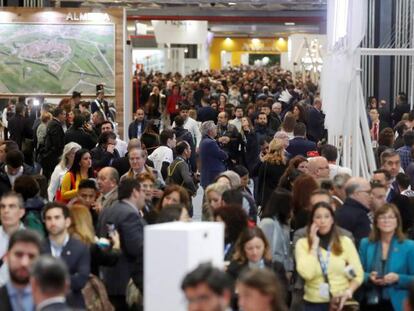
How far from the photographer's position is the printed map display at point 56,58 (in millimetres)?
26031

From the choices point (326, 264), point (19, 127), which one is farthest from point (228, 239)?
point (19, 127)

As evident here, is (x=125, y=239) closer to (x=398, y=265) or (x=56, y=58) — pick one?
Answer: (x=398, y=265)

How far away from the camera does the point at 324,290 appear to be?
8398 mm

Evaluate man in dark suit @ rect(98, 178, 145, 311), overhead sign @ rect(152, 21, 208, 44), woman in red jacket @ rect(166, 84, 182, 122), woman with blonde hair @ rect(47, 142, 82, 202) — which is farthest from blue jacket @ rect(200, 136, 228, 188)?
overhead sign @ rect(152, 21, 208, 44)

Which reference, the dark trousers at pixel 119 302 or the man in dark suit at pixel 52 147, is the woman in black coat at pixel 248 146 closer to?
the man in dark suit at pixel 52 147

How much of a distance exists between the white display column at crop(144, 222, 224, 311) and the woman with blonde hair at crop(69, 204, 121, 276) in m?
1.56

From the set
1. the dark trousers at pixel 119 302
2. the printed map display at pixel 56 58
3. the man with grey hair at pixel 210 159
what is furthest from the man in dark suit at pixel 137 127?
the dark trousers at pixel 119 302

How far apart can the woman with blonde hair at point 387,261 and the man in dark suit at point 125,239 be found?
1639 millimetres

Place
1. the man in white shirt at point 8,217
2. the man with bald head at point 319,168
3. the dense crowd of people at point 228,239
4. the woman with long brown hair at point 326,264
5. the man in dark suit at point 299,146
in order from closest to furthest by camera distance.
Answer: the dense crowd of people at point 228,239, the man in white shirt at point 8,217, the woman with long brown hair at point 326,264, the man with bald head at point 319,168, the man in dark suit at point 299,146

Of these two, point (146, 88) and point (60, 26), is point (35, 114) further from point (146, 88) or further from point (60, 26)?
point (146, 88)

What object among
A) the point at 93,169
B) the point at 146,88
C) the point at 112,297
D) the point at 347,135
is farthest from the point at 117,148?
the point at 146,88

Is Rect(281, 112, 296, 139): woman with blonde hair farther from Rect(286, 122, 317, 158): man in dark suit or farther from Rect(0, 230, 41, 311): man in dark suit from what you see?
Rect(0, 230, 41, 311): man in dark suit

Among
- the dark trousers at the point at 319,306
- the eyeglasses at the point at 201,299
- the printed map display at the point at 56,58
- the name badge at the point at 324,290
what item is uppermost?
the printed map display at the point at 56,58

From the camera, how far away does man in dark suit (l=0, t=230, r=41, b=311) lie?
6539 mm
